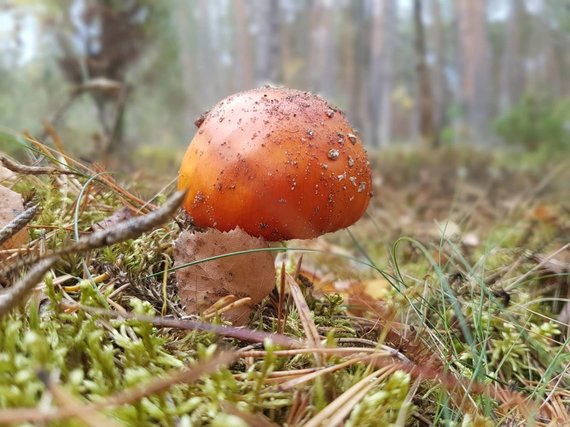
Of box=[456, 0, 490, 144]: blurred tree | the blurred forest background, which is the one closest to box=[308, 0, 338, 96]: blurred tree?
the blurred forest background

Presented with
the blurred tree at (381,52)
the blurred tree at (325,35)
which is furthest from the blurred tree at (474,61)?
the blurred tree at (325,35)

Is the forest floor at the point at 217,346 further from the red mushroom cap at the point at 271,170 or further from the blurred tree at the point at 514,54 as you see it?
the blurred tree at the point at 514,54

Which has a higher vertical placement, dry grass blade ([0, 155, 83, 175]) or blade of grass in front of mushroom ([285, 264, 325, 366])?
dry grass blade ([0, 155, 83, 175])

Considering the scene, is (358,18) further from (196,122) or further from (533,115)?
(196,122)

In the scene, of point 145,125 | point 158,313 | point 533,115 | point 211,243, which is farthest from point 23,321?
point 145,125

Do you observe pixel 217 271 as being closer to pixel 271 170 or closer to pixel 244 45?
pixel 271 170

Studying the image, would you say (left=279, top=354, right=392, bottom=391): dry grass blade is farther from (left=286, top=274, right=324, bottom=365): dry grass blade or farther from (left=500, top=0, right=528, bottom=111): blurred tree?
(left=500, top=0, right=528, bottom=111): blurred tree
